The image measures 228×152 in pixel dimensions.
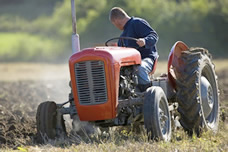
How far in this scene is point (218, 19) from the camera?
97.9 feet

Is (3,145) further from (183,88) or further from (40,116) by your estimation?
(183,88)

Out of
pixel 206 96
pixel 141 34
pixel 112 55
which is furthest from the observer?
pixel 206 96

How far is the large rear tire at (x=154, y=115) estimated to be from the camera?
6.89 metres

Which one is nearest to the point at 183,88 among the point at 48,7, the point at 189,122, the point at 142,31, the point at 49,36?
the point at 189,122

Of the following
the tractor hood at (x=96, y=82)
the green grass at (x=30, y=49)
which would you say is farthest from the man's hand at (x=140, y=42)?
the green grass at (x=30, y=49)

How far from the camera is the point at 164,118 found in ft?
23.6

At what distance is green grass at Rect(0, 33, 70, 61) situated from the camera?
3067 centimetres

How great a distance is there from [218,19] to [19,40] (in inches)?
455

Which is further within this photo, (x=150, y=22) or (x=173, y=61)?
(x=150, y=22)

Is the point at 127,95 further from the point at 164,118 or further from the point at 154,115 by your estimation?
the point at 154,115

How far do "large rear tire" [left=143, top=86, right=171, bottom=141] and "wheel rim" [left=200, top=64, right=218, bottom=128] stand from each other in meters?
1.18

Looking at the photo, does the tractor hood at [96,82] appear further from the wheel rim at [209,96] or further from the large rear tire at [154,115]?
the wheel rim at [209,96]

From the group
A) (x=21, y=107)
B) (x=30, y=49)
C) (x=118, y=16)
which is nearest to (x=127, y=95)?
(x=118, y=16)

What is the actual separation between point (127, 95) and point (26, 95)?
26.3ft
